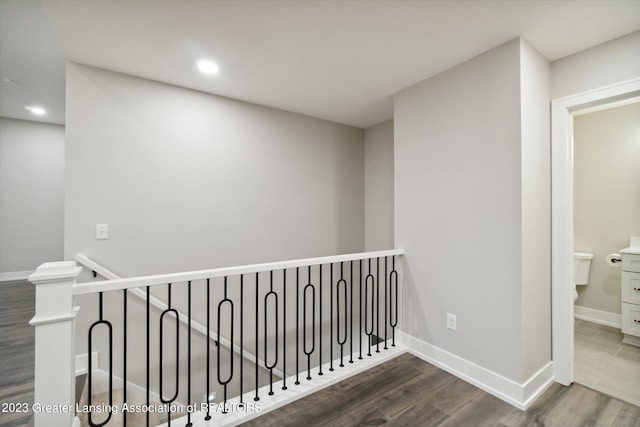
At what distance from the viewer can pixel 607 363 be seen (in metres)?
2.35

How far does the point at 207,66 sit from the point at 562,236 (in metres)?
3.09

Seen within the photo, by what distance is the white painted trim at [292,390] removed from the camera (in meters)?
1.66

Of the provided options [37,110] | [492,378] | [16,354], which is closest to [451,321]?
[492,378]

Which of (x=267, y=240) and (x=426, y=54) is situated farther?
(x=267, y=240)

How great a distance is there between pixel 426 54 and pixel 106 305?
3.23 metres

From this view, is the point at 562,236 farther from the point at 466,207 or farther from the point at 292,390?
the point at 292,390

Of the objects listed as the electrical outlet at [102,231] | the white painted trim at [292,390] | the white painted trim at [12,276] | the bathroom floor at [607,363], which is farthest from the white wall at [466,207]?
the white painted trim at [12,276]

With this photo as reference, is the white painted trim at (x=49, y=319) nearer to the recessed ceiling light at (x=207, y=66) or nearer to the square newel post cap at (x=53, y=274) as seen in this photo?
the square newel post cap at (x=53, y=274)

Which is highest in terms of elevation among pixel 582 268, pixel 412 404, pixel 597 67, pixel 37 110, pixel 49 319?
pixel 37 110

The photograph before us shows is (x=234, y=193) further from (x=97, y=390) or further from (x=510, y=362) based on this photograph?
(x=510, y=362)

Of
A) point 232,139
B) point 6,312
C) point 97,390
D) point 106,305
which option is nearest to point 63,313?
point 106,305

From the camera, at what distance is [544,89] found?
2092mm

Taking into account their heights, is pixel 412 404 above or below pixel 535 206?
below

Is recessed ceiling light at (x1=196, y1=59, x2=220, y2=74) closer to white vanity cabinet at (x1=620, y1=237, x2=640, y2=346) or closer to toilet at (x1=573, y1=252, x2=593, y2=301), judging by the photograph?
white vanity cabinet at (x1=620, y1=237, x2=640, y2=346)
